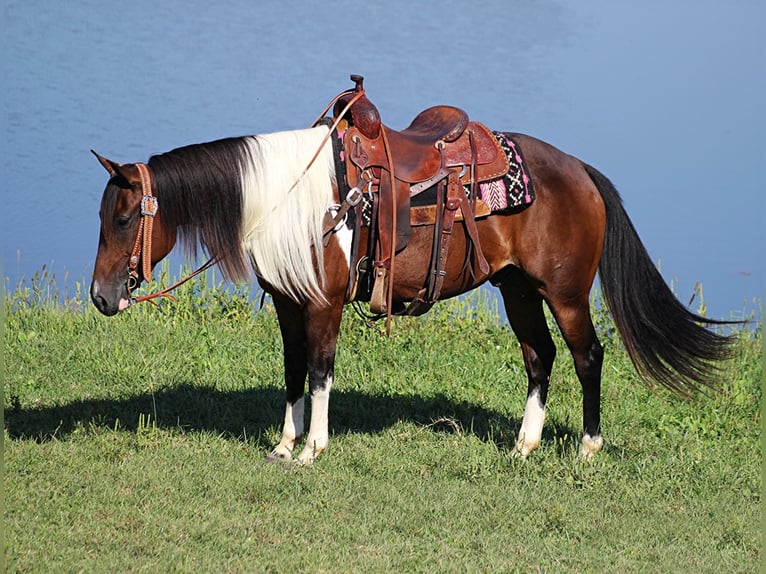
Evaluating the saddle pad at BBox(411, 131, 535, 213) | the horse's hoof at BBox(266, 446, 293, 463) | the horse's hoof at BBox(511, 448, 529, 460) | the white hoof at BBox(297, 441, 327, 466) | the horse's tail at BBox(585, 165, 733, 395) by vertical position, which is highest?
the saddle pad at BBox(411, 131, 535, 213)

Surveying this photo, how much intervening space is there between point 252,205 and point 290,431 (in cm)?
129

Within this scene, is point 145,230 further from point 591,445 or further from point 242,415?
point 591,445

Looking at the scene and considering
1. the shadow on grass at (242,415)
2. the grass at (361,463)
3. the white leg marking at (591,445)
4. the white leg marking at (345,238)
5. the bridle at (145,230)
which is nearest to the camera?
the grass at (361,463)

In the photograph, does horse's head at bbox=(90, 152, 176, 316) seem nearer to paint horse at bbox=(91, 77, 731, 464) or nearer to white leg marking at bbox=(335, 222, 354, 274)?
paint horse at bbox=(91, 77, 731, 464)

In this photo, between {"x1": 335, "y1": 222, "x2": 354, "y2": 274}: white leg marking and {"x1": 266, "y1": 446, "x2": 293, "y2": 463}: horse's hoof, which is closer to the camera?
{"x1": 335, "y1": 222, "x2": 354, "y2": 274}: white leg marking

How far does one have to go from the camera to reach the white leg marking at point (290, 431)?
4918 millimetres

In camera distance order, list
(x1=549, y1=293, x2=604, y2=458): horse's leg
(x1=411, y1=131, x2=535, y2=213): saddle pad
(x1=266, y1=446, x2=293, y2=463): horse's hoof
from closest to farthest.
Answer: (x1=411, y1=131, x2=535, y2=213): saddle pad < (x1=266, y1=446, x2=293, y2=463): horse's hoof < (x1=549, y1=293, x2=604, y2=458): horse's leg

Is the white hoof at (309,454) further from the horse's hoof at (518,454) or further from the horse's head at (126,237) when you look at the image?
the horse's head at (126,237)

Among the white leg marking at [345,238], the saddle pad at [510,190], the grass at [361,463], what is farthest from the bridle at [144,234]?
the saddle pad at [510,190]

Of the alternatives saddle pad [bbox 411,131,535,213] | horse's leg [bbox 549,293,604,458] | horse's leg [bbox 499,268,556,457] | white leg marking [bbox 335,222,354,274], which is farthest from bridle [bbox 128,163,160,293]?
horse's leg [bbox 549,293,604,458]

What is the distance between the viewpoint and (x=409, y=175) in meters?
4.63

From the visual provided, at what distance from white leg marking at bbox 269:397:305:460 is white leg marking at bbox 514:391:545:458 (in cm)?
124

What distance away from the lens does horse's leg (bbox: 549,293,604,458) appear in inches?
196

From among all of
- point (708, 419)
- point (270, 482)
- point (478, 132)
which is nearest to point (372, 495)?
point (270, 482)
